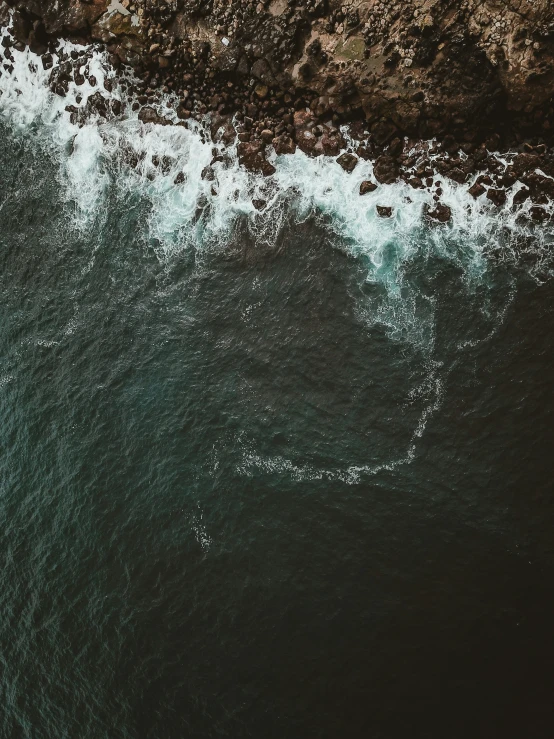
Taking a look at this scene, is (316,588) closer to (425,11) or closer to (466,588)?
(466,588)

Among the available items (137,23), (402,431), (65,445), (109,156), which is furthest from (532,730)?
(137,23)

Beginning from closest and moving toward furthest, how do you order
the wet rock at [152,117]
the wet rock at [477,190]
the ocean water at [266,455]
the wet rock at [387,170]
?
the ocean water at [266,455], the wet rock at [477,190], the wet rock at [387,170], the wet rock at [152,117]

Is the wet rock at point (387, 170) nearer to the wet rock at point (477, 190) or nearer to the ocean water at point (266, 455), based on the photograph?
the ocean water at point (266, 455)

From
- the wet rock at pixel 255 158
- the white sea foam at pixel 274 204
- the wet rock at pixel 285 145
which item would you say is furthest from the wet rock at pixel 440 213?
the wet rock at pixel 255 158

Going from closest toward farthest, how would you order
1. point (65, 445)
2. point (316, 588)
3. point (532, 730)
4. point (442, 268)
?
point (532, 730)
point (316, 588)
point (442, 268)
point (65, 445)

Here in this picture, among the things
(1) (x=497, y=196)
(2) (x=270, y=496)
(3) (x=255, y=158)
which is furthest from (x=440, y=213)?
(2) (x=270, y=496)

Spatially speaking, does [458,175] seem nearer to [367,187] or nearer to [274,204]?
[367,187]
